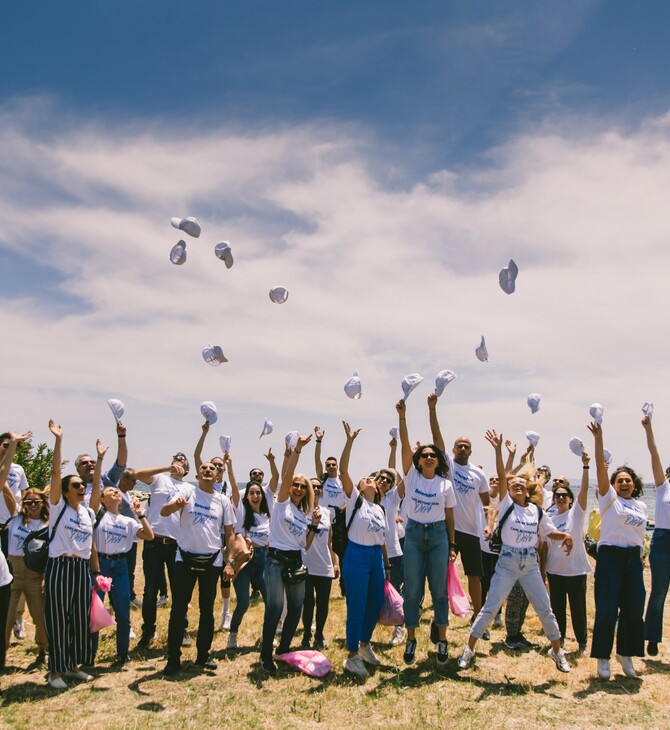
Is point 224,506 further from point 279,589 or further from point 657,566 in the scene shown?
point 657,566

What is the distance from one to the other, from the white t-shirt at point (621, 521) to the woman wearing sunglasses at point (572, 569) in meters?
0.49

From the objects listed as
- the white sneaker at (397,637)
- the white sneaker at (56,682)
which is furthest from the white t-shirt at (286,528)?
the white sneaker at (56,682)

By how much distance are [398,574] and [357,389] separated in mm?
3037

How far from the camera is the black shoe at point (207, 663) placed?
7477mm

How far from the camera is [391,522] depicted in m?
9.49

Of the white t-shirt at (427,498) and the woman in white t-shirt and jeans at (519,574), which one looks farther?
the white t-shirt at (427,498)

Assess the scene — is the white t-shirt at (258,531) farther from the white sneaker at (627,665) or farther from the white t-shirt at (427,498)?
the white sneaker at (627,665)

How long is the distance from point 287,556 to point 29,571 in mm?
3307

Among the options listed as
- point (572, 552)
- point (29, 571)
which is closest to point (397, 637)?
point (572, 552)

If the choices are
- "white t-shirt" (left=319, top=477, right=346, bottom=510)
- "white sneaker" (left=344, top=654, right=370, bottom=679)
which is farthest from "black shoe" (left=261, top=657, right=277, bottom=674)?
"white t-shirt" (left=319, top=477, right=346, bottom=510)

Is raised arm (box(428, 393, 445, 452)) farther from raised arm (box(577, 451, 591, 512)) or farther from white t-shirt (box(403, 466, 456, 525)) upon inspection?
raised arm (box(577, 451, 591, 512))

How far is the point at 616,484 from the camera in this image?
307 inches

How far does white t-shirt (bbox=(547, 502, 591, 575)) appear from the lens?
823 centimetres

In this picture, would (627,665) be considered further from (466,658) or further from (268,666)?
(268,666)
